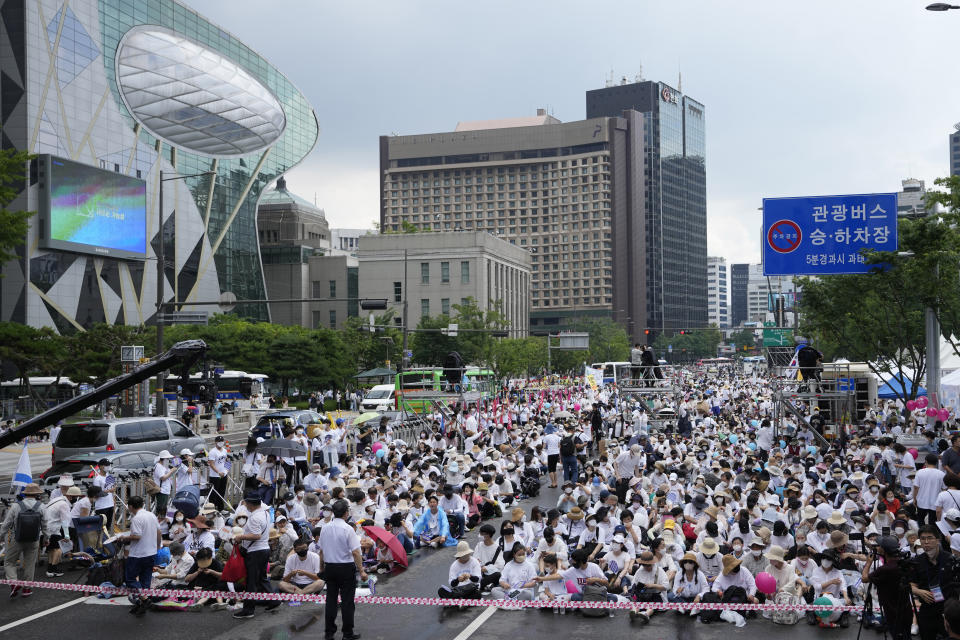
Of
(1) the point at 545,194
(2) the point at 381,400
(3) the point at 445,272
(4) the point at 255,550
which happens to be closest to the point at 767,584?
(4) the point at 255,550

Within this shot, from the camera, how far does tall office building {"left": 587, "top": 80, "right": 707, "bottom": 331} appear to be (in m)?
175

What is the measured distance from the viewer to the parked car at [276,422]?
23.0 meters

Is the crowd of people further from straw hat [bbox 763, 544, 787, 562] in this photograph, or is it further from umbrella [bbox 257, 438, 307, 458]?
umbrella [bbox 257, 438, 307, 458]

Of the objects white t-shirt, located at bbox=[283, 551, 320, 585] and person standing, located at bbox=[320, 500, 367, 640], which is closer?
person standing, located at bbox=[320, 500, 367, 640]

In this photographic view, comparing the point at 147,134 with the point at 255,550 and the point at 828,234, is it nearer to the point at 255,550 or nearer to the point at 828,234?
the point at 828,234

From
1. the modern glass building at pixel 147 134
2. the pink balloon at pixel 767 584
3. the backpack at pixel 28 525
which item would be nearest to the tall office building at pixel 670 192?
the modern glass building at pixel 147 134

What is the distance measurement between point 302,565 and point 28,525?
12.7ft

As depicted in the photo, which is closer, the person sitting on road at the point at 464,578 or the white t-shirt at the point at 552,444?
the person sitting on road at the point at 464,578

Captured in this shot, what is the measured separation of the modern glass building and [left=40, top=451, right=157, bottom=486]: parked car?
3203 centimetres

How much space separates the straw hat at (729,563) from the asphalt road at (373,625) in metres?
0.66

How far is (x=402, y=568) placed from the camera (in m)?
14.1

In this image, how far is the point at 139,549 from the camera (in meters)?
11.3

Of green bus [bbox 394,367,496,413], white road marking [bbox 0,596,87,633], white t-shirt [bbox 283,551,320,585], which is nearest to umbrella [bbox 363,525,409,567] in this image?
white t-shirt [bbox 283,551,320,585]

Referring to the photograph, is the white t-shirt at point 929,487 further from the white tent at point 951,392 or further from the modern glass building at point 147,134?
the modern glass building at point 147,134
